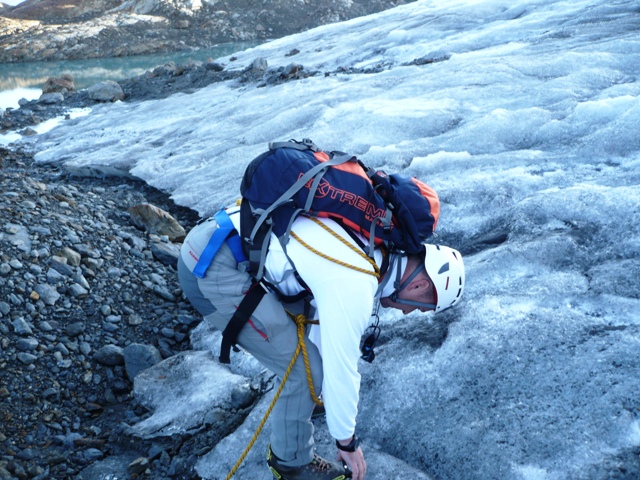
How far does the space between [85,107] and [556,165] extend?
47.7 ft

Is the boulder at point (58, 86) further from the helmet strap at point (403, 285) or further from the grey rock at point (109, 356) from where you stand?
the helmet strap at point (403, 285)

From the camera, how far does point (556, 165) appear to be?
570 centimetres

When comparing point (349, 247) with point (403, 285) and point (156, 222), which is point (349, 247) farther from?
point (156, 222)

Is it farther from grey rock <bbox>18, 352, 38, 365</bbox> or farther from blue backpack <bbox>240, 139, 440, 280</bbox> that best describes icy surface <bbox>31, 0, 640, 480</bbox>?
grey rock <bbox>18, 352, 38, 365</bbox>

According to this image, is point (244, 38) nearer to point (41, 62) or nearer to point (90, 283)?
point (41, 62)

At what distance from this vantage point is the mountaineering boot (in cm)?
291

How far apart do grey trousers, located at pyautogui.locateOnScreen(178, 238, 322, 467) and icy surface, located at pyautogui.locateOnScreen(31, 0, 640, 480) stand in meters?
0.52

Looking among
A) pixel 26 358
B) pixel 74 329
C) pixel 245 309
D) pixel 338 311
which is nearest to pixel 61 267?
pixel 74 329

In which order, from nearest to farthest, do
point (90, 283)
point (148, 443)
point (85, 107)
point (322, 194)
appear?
point (322, 194) < point (148, 443) < point (90, 283) < point (85, 107)

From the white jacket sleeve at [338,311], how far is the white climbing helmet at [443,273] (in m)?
0.50

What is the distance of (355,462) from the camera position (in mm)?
2662

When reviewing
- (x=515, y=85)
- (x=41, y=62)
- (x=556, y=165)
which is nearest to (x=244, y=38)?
(x=41, y=62)

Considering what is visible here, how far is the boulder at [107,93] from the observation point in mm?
16672

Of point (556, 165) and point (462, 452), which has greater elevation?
point (556, 165)
